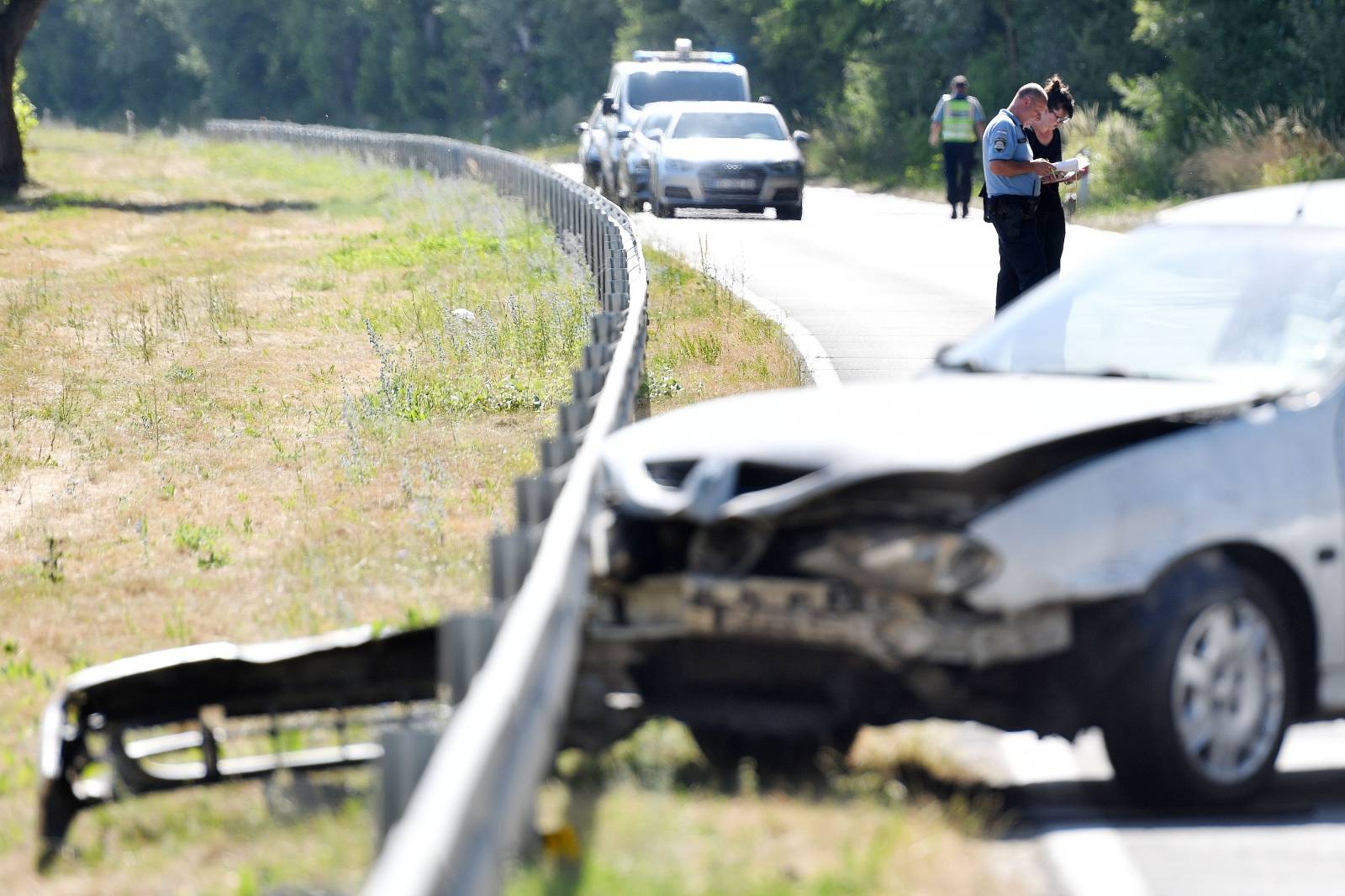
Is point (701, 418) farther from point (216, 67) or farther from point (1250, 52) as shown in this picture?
point (216, 67)

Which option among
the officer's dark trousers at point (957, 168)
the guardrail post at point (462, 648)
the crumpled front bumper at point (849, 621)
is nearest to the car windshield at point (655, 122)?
the officer's dark trousers at point (957, 168)

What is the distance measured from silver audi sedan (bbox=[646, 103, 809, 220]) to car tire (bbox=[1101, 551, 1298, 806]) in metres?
24.1

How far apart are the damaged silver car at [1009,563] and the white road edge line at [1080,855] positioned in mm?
232

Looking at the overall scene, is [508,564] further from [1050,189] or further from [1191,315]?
[1050,189]

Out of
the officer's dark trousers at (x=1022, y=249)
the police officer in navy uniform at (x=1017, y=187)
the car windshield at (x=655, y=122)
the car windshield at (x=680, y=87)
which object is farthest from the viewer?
the car windshield at (x=680, y=87)

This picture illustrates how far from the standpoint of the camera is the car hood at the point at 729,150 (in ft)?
98.2

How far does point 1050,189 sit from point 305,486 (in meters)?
4.31

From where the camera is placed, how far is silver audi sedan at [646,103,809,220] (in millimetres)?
29859

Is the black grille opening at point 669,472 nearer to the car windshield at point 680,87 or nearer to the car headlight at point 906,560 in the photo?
the car headlight at point 906,560

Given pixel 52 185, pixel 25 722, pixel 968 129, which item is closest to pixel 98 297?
pixel 968 129

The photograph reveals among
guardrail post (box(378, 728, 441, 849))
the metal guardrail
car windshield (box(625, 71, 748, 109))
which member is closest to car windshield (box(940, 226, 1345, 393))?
the metal guardrail

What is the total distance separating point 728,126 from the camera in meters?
31.5

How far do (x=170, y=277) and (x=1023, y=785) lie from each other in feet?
75.1

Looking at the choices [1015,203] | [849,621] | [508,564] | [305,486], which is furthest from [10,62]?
[849,621]
